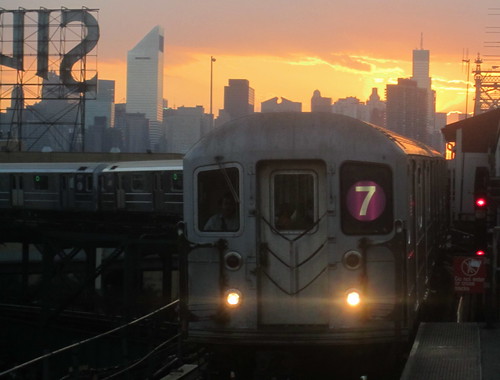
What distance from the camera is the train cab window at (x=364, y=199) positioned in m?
9.97

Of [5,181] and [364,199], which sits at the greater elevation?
[364,199]

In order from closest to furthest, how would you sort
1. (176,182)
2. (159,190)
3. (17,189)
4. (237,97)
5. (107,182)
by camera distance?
(176,182) < (159,190) < (107,182) < (17,189) < (237,97)

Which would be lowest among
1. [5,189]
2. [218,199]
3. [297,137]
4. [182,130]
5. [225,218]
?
[5,189]

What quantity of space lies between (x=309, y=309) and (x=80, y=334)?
59.0 ft

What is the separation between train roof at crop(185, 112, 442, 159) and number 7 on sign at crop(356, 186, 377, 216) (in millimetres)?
385

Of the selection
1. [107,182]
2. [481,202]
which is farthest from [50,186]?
[481,202]

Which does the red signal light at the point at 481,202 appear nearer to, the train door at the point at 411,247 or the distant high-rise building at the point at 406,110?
the train door at the point at 411,247

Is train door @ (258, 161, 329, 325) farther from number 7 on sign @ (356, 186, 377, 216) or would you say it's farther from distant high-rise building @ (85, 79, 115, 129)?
distant high-rise building @ (85, 79, 115, 129)

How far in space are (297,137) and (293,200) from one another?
0.68 metres

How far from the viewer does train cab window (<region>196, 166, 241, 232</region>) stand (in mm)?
10134

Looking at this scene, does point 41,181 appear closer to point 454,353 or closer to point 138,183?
point 138,183

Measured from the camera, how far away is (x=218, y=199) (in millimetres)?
10234

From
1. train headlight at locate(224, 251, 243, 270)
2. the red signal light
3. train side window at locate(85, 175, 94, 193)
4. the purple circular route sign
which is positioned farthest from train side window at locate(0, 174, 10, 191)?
the purple circular route sign

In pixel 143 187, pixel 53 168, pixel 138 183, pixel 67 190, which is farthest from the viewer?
pixel 53 168
